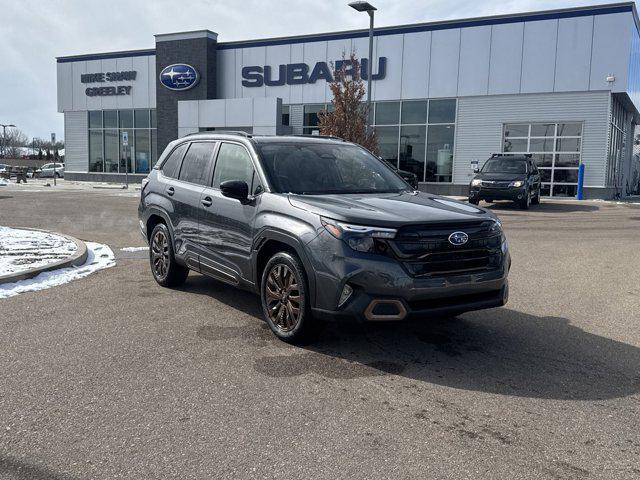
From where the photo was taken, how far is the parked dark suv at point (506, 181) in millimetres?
19125

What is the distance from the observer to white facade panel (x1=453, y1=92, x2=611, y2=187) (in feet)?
80.4

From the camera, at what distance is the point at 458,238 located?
4480mm

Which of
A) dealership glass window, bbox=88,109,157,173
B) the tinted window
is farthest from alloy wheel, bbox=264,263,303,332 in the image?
dealership glass window, bbox=88,109,157,173

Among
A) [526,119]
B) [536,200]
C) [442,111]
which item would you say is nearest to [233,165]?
[536,200]

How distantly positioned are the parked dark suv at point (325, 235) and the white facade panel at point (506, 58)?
2164 centimetres

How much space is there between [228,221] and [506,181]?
15425mm

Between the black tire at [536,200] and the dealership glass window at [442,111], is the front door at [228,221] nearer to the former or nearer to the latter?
the black tire at [536,200]

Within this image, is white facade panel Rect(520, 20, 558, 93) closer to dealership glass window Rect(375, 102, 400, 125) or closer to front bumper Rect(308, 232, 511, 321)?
dealership glass window Rect(375, 102, 400, 125)

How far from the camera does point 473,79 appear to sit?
1039 inches

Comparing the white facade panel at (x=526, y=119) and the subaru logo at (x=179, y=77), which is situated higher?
the subaru logo at (x=179, y=77)

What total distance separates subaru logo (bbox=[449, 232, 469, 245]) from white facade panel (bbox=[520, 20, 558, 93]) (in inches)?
910

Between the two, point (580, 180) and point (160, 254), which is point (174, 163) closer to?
point (160, 254)

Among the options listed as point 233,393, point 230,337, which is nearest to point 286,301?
point 230,337

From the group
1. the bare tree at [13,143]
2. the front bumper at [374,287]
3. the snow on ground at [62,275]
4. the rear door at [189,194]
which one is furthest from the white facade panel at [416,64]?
the bare tree at [13,143]
